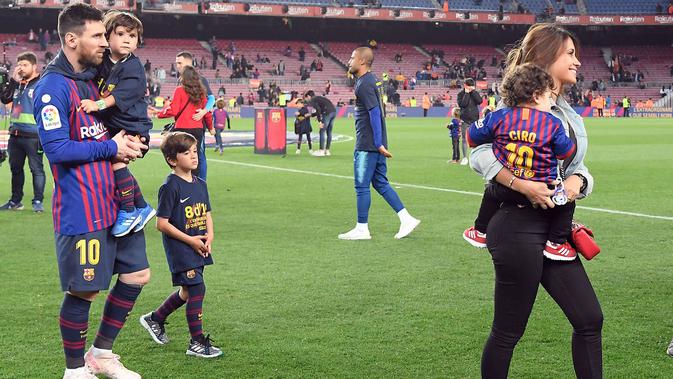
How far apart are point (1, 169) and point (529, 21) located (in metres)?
53.5

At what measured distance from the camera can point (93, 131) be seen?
486cm

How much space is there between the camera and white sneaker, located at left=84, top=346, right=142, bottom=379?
5.11m

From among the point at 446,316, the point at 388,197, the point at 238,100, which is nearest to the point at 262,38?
the point at 238,100

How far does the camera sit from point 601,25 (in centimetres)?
6950

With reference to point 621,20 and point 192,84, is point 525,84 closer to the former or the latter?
point 192,84

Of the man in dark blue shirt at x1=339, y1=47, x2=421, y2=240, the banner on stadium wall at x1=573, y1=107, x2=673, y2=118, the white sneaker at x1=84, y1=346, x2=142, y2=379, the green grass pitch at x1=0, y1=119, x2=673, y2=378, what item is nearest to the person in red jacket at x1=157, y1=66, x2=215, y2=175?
the green grass pitch at x1=0, y1=119, x2=673, y2=378

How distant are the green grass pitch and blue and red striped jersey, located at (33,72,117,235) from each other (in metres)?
1.06

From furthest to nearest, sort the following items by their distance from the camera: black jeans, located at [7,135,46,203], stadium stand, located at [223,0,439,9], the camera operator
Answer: stadium stand, located at [223,0,439,9] → black jeans, located at [7,135,46,203] → the camera operator

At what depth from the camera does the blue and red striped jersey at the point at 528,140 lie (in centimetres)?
421

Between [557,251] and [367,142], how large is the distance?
6.04m

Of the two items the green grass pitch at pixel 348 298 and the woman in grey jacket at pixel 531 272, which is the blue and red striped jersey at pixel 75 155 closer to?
the green grass pitch at pixel 348 298

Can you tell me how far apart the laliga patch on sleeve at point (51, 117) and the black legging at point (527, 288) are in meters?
2.19

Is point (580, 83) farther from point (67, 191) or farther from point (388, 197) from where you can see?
point (67, 191)

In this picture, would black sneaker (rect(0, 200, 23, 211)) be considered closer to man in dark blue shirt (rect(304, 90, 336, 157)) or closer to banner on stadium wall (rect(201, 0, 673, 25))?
man in dark blue shirt (rect(304, 90, 336, 157))
